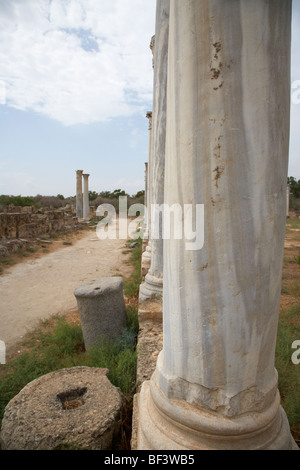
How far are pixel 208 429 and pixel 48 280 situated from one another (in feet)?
27.0

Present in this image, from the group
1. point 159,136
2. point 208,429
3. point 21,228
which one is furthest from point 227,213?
point 21,228

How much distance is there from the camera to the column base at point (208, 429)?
1352 millimetres

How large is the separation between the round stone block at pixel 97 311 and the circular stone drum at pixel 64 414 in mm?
1377

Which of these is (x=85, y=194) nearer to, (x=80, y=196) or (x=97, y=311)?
(x=80, y=196)

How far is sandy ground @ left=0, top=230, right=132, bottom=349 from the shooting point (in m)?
6.09

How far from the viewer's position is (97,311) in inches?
170

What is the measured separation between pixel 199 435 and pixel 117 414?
3.85 feet

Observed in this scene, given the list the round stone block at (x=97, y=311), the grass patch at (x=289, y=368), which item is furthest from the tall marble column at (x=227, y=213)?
the round stone block at (x=97, y=311)

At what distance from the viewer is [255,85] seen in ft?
4.00

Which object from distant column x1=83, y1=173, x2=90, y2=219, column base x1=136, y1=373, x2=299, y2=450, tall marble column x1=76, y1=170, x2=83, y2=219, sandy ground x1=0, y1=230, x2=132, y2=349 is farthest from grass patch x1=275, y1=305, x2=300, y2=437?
distant column x1=83, y1=173, x2=90, y2=219

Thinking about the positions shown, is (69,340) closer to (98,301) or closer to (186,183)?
(98,301)

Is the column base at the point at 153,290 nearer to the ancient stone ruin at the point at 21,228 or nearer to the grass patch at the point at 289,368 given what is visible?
the grass patch at the point at 289,368

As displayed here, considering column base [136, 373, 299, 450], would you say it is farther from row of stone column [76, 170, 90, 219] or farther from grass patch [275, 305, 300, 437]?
row of stone column [76, 170, 90, 219]

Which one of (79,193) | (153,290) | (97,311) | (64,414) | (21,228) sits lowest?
(64,414)
